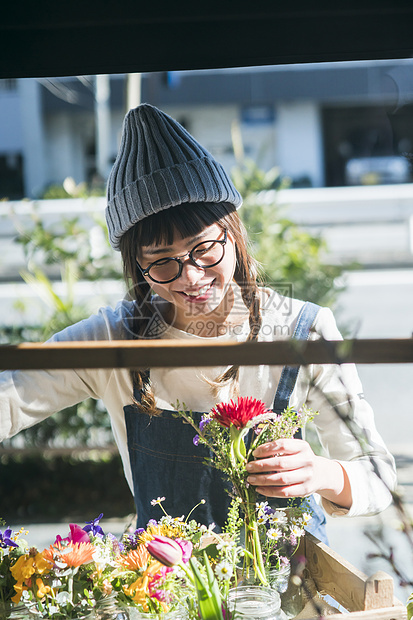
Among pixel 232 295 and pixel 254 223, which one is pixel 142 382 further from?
pixel 254 223

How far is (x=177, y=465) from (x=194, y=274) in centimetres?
43

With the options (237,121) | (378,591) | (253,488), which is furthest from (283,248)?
(237,121)

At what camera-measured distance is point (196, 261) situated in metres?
1.34

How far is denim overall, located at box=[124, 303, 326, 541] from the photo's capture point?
1384 millimetres

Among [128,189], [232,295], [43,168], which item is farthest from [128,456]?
[43,168]

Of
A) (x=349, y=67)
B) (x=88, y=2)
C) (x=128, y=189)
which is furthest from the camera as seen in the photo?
(x=349, y=67)

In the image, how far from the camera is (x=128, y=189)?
54.4 inches

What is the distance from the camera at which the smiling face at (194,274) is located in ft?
4.38

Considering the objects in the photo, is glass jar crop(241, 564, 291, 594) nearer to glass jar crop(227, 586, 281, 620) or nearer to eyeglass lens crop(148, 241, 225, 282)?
glass jar crop(227, 586, 281, 620)

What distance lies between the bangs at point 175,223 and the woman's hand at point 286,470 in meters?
0.51

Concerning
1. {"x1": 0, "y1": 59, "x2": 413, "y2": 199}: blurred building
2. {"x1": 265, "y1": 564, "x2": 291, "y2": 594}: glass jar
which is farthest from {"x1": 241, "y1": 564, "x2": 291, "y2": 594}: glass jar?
{"x1": 0, "y1": 59, "x2": 413, "y2": 199}: blurred building

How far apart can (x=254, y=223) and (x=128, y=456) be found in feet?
7.45

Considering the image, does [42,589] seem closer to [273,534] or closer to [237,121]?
[273,534]

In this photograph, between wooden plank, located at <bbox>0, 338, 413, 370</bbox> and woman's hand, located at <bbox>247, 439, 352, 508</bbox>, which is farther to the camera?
woman's hand, located at <bbox>247, 439, 352, 508</bbox>
